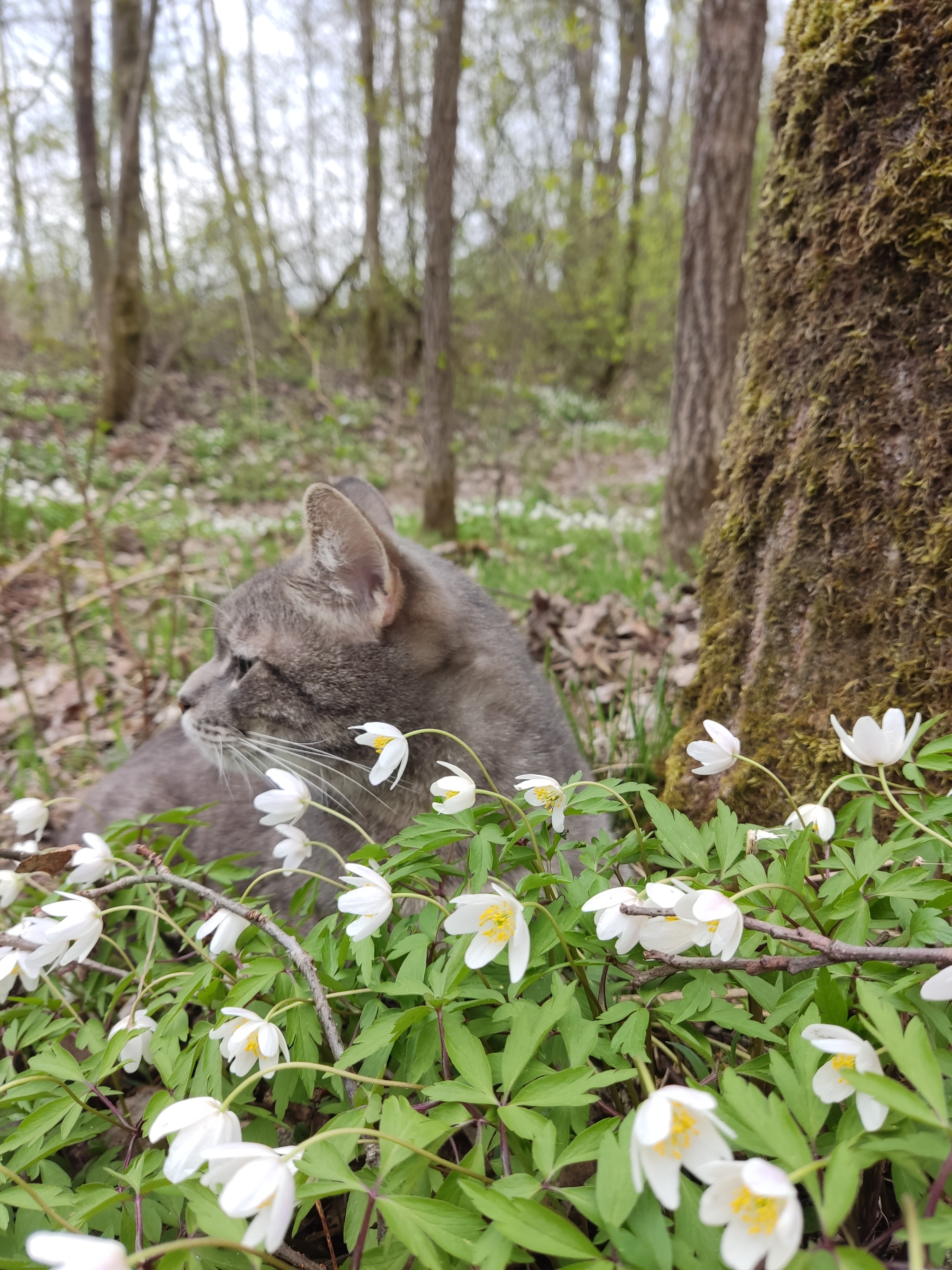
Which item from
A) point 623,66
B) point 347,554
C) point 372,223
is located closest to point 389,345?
point 372,223

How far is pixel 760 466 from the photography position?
7.48 feet

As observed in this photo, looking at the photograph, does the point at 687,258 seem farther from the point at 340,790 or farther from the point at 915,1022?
the point at 915,1022

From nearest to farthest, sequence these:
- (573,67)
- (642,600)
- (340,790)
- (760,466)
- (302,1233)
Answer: (302,1233)
(760,466)
(340,790)
(642,600)
(573,67)

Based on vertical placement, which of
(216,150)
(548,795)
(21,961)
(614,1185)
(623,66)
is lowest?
(21,961)

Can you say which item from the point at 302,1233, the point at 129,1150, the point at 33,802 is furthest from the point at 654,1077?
the point at 33,802

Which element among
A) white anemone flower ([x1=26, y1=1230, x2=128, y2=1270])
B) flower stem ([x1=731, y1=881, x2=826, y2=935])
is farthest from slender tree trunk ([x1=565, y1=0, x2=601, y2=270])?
white anemone flower ([x1=26, y1=1230, x2=128, y2=1270])

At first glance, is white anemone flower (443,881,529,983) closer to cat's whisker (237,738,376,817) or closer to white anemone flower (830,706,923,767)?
white anemone flower (830,706,923,767)

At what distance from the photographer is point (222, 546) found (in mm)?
7602

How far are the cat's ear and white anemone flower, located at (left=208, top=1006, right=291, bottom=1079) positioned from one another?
4.51 ft

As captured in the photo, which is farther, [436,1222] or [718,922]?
[718,922]

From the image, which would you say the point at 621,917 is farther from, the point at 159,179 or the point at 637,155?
the point at 637,155

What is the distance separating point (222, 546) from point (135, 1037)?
674cm

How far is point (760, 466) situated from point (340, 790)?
1.72 meters

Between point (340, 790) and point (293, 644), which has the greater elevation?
point (293, 644)
